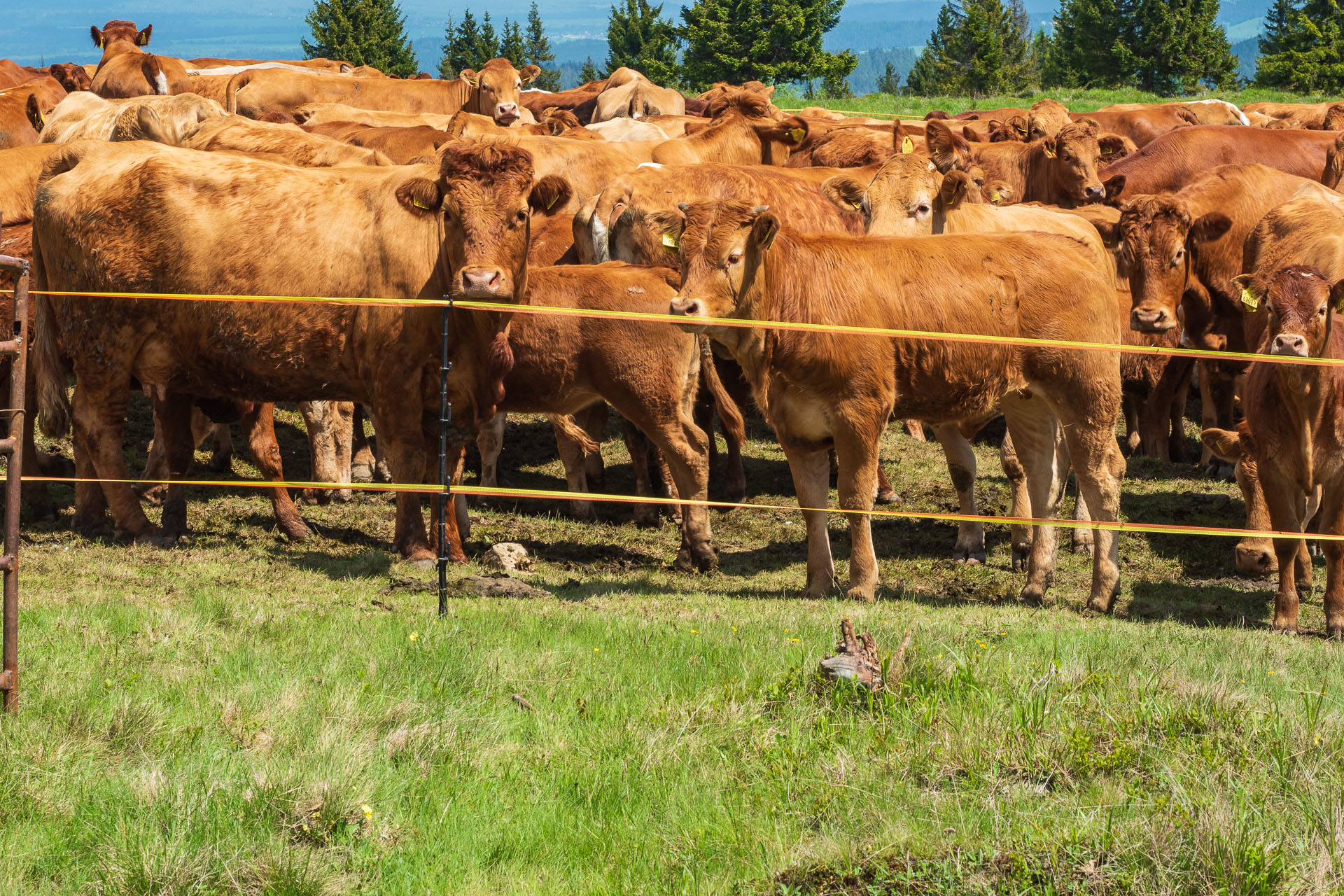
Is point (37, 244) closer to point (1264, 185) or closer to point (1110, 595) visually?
point (1110, 595)

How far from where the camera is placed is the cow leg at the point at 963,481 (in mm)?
10227

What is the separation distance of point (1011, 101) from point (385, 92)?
26.9 m

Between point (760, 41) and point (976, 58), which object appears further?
point (976, 58)

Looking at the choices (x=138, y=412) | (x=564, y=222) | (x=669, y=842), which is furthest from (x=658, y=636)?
(x=138, y=412)

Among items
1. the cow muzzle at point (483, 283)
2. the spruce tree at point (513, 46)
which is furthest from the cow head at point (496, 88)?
the spruce tree at point (513, 46)

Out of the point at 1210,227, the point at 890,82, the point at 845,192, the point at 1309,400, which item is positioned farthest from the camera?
the point at 890,82

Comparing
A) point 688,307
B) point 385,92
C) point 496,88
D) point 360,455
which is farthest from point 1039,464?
point 385,92

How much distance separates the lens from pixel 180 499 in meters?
9.20

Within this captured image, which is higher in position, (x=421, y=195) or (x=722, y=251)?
(x=421, y=195)

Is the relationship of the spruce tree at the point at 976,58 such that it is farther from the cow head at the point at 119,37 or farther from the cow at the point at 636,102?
the cow head at the point at 119,37

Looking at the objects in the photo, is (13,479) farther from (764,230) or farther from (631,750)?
(764,230)

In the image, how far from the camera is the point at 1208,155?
1670 centimetres

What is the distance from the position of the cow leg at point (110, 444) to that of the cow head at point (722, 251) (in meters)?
4.02

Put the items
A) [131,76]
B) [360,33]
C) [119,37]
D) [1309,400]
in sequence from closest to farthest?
[1309,400], [131,76], [119,37], [360,33]
